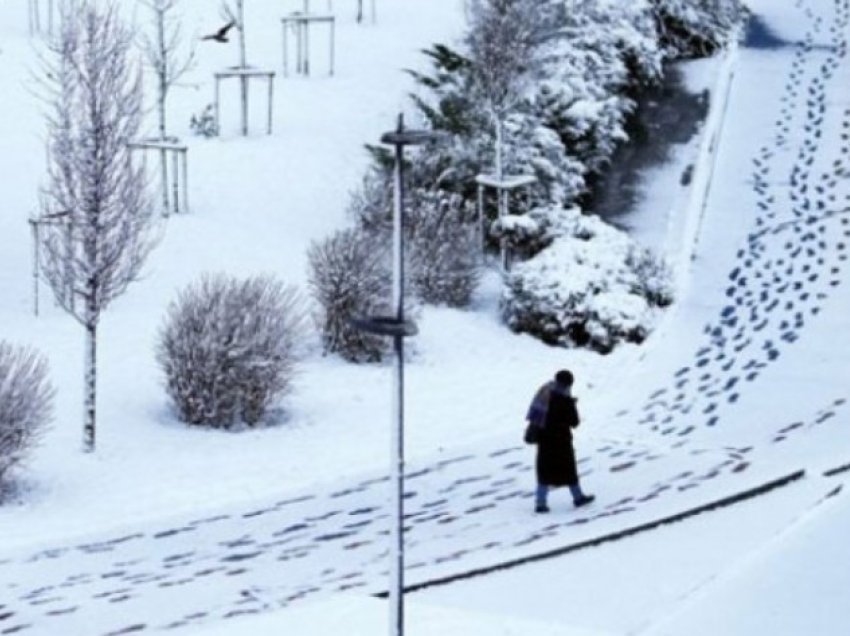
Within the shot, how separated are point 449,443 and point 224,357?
7.50ft

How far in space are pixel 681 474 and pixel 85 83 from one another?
20.6ft

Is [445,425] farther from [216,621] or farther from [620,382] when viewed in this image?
[216,621]

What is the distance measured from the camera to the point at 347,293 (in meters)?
19.2

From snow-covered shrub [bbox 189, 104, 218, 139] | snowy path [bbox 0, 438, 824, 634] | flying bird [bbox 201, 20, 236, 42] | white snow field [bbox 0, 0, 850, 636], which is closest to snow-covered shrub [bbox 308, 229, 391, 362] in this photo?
white snow field [bbox 0, 0, 850, 636]

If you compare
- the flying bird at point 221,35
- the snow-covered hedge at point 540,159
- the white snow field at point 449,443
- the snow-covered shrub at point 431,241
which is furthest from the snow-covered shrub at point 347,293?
the flying bird at point 221,35

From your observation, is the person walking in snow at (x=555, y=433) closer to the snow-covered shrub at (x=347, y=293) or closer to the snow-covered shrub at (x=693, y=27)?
the snow-covered shrub at (x=347, y=293)

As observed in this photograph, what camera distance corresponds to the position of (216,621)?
12109mm

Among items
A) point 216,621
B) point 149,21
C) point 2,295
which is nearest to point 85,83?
point 2,295

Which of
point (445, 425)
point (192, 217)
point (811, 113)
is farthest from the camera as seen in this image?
point (811, 113)

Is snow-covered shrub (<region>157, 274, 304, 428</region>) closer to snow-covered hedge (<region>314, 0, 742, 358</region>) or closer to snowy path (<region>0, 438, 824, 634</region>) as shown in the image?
snowy path (<region>0, 438, 824, 634</region>)

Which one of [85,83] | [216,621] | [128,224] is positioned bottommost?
[216,621]

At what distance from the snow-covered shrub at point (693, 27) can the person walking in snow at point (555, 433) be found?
55.1 ft

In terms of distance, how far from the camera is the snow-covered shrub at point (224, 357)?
55.9 ft

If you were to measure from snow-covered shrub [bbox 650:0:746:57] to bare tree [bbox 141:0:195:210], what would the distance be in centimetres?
801
